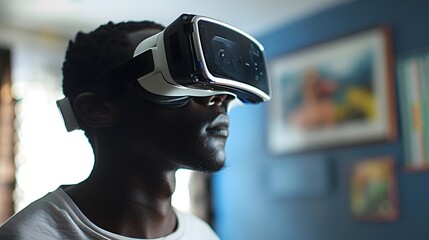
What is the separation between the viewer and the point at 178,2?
9.14 ft

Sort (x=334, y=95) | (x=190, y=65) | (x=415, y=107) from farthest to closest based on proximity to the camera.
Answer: (x=334, y=95), (x=415, y=107), (x=190, y=65)

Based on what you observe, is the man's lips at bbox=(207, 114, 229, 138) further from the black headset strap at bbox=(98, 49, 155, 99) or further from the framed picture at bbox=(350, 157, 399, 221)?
the framed picture at bbox=(350, 157, 399, 221)

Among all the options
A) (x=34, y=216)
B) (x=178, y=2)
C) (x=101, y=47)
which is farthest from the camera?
(x=178, y=2)

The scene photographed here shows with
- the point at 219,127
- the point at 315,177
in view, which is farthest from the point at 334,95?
the point at 219,127

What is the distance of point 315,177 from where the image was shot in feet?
9.25

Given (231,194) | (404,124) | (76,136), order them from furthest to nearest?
(231,194)
(76,136)
(404,124)

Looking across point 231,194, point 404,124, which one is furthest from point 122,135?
point 231,194

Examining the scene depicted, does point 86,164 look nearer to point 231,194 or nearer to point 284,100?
point 231,194

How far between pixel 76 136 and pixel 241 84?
2.23m

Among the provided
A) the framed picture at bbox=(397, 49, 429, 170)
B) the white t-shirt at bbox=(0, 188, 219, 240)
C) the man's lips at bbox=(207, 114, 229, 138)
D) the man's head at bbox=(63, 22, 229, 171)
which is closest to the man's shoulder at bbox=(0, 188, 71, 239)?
the white t-shirt at bbox=(0, 188, 219, 240)

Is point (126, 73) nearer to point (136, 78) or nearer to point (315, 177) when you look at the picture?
point (136, 78)

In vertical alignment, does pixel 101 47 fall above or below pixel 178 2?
below

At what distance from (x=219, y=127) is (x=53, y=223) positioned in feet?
1.02

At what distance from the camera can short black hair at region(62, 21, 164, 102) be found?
0.93 m
